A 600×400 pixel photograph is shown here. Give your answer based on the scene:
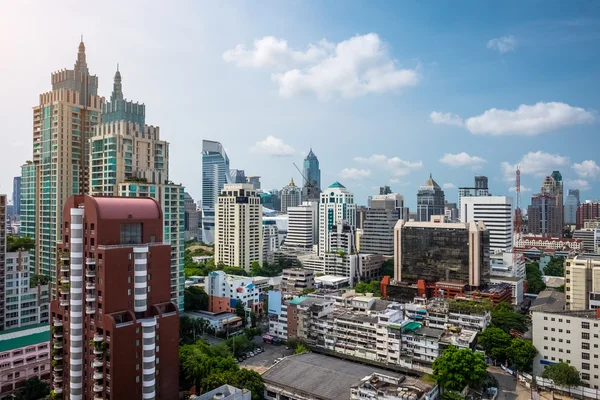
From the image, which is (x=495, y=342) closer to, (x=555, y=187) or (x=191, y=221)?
(x=555, y=187)

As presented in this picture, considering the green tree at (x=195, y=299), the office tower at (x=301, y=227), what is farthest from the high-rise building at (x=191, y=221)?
the green tree at (x=195, y=299)

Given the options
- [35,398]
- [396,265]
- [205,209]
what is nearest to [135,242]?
[35,398]

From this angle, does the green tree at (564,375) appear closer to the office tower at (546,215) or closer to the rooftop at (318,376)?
the rooftop at (318,376)

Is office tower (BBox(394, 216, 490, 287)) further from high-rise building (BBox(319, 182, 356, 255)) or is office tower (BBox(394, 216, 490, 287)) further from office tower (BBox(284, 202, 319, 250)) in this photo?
office tower (BBox(284, 202, 319, 250))

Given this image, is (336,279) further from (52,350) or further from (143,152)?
(52,350)

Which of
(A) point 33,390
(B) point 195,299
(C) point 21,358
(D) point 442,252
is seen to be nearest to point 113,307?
(A) point 33,390
